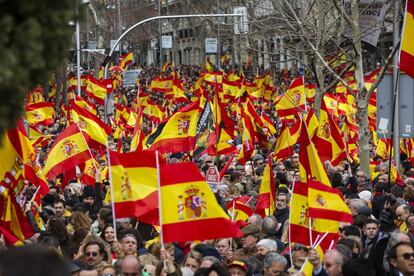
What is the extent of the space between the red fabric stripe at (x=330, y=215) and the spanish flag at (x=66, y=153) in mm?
5515

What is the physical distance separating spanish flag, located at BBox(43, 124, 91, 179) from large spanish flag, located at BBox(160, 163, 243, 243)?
6145mm

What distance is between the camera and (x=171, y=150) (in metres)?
16.0

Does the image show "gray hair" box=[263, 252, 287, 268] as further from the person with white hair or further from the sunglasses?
the person with white hair

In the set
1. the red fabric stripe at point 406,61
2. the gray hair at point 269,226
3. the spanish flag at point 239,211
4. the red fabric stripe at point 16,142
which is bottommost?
the spanish flag at point 239,211

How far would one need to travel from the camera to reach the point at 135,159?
910cm

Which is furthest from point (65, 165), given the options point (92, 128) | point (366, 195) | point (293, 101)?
point (293, 101)

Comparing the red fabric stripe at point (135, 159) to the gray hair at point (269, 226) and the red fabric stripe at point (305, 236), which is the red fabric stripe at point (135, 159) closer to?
the red fabric stripe at point (305, 236)

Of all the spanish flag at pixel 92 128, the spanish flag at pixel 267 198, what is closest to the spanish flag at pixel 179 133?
the spanish flag at pixel 92 128

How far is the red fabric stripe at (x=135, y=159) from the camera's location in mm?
8953

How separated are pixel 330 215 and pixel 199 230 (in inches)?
66.2

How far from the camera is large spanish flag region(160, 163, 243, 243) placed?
26.6 feet

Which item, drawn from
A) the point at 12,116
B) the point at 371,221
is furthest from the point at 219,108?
the point at 12,116

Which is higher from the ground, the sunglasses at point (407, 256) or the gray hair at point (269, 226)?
the sunglasses at point (407, 256)

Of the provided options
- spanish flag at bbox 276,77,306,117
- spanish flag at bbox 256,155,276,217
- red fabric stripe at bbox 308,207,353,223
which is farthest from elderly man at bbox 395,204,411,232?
spanish flag at bbox 276,77,306,117
